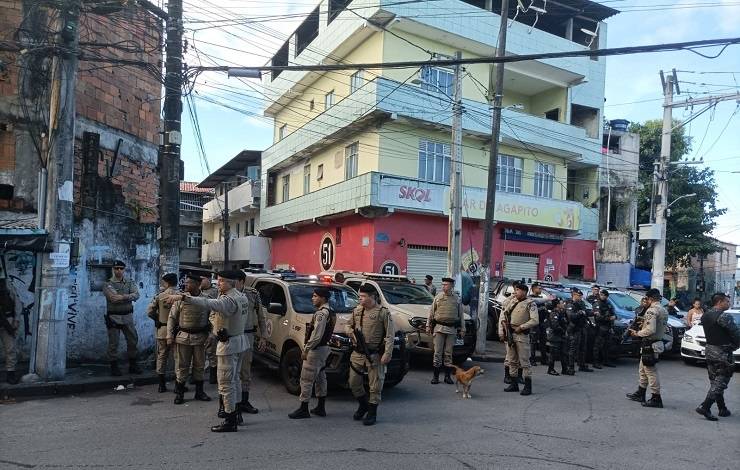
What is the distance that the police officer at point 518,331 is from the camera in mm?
8742

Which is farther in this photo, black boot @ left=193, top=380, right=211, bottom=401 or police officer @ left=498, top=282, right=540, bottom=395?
police officer @ left=498, top=282, right=540, bottom=395

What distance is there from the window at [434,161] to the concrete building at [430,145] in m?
0.05

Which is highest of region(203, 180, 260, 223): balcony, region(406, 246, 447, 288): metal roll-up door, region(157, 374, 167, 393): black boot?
region(203, 180, 260, 223): balcony

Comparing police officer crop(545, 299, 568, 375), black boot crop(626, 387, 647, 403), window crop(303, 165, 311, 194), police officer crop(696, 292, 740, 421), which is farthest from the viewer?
window crop(303, 165, 311, 194)

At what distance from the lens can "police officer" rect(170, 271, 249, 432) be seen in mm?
5992

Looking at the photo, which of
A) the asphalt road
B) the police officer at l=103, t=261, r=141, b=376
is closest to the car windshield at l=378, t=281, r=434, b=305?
the asphalt road

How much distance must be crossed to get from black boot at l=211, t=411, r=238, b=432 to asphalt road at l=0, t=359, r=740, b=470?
0.31ft

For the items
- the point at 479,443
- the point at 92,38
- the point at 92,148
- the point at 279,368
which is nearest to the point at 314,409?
the point at 279,368

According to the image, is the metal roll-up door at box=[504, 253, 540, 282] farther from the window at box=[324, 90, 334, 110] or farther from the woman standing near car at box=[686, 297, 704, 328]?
the window at box=[324, 90, 334, 110]

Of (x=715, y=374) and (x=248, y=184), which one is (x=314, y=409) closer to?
(x=715, y=374)

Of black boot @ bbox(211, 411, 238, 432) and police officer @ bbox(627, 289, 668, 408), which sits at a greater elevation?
police officer @ bbox(627, 289, 668, 408)

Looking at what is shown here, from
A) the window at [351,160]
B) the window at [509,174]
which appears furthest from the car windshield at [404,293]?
the window at [509,174]

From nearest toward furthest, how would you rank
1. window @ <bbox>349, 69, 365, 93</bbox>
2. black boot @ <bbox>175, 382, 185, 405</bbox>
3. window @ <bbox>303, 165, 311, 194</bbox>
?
black boot @ <bbox>175, 382, 185, 405</bbox>
window @ <bbox>349, 69, 365, 93</bbox>
window @ <bbox>303, 165, 311, 194</bbox>

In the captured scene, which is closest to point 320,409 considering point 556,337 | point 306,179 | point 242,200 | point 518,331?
point 518,331
